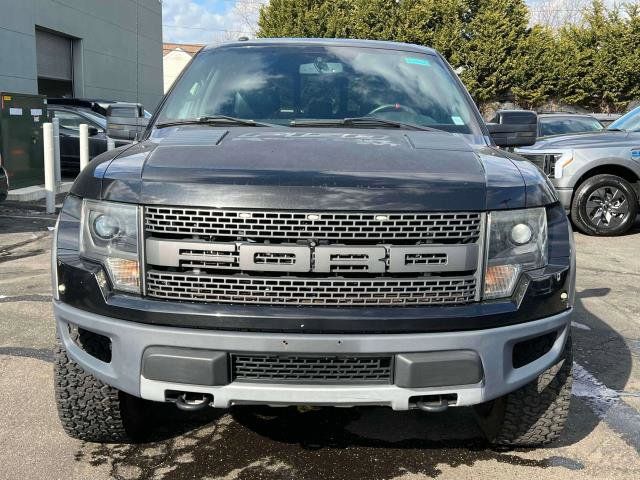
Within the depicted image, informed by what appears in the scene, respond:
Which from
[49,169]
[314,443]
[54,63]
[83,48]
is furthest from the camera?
[83,48]

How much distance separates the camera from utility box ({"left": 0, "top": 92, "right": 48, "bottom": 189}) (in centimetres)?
1069

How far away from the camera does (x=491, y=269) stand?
237 cm

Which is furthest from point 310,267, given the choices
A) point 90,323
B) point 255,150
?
point 90,323

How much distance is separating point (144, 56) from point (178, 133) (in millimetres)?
26975

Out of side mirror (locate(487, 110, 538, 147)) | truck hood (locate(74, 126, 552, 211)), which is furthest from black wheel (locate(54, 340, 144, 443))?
side mirror (locate(487, 110, 538, 147))

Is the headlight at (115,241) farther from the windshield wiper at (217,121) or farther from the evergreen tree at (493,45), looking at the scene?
the evergreen tree at (493,45)

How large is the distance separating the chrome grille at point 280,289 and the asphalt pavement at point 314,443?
0.87 metres

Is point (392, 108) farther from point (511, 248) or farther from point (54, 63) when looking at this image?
point (54, 63)

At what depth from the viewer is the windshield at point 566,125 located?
12648 millimetres

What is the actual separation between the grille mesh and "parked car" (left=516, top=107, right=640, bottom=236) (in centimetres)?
729

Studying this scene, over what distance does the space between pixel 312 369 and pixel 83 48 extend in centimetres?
2267

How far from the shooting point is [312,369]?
7.56ft

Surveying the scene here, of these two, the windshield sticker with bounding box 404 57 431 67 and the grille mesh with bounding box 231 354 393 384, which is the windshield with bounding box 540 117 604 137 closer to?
the windshield sticker with bounding box 404 57 431 67

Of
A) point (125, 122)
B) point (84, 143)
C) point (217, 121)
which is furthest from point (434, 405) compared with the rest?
point (84, 143)
